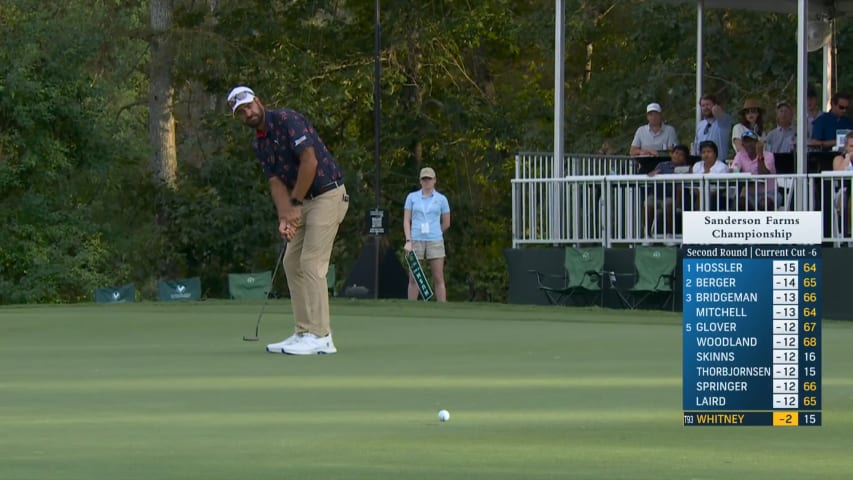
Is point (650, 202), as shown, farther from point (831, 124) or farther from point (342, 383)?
point (342, 383)

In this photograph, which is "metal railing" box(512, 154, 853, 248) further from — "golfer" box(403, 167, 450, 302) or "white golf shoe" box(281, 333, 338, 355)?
"white golf shoe" box(281, 333, 338, 355)

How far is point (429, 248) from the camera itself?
20922mm

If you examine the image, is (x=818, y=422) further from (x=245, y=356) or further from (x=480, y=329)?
(x=480, y=329)

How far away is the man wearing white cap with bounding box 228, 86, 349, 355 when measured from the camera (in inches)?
454

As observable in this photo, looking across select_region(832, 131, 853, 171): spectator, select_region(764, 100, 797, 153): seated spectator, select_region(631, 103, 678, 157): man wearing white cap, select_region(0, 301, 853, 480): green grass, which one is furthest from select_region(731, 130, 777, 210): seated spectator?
select_region(0, 301, 853, 480): green grass

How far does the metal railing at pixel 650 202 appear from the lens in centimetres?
1892

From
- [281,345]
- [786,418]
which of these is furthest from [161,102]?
[786,418]

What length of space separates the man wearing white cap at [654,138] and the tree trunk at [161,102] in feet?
56.3

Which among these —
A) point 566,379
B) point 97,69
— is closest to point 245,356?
point 566,379

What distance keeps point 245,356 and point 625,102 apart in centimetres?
2467

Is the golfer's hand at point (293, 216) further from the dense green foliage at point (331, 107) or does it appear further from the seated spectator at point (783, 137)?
the dense green foliage at point (331, 107)

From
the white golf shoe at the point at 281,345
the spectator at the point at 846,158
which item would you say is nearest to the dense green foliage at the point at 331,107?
the spectator at the point at 846,158

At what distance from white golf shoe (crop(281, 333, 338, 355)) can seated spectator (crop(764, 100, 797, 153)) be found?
9.58 meters

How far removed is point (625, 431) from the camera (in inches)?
289
